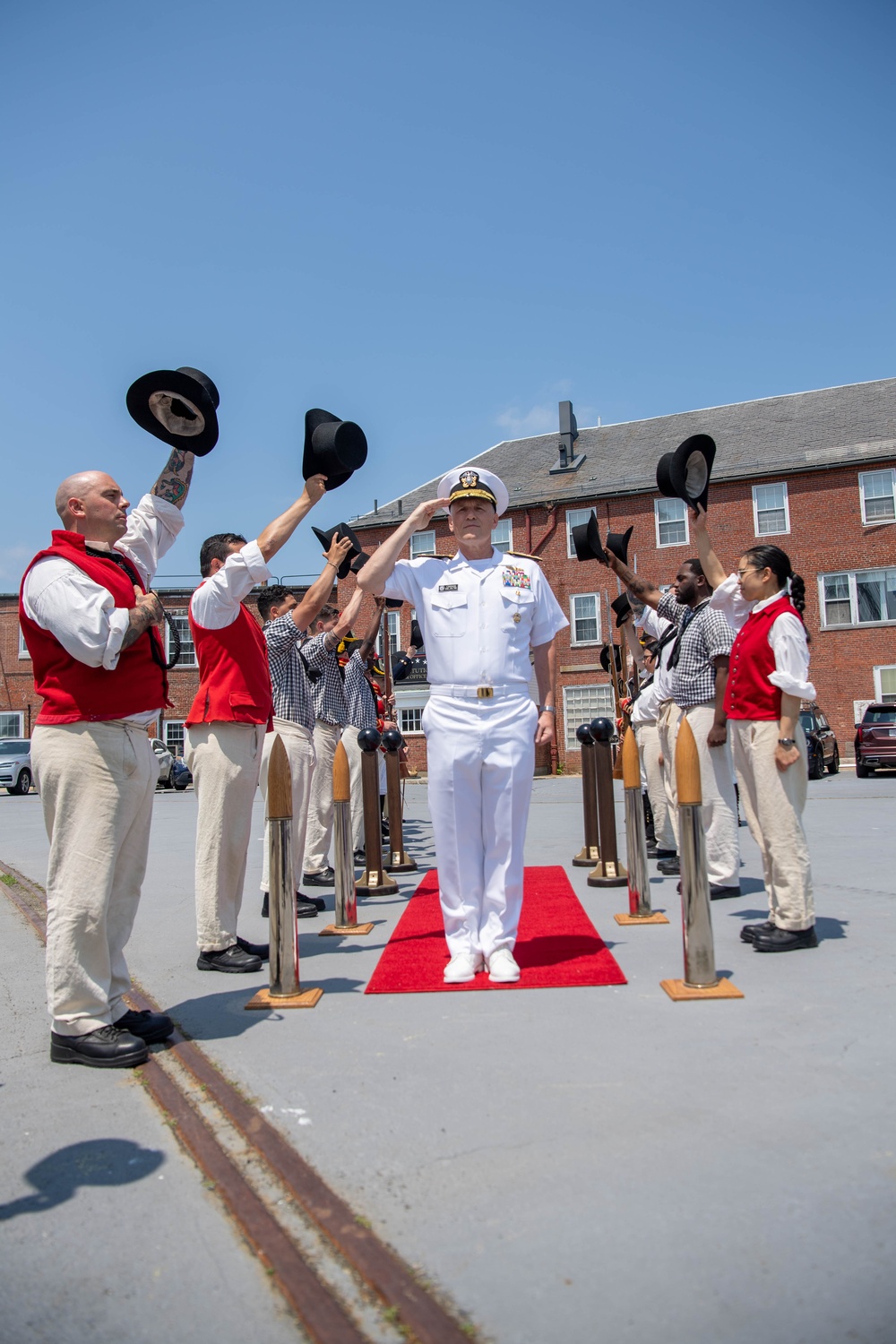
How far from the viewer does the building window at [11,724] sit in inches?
1612

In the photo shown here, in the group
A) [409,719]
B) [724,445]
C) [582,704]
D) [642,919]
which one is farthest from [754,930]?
[409,719]

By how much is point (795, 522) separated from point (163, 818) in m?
24.8

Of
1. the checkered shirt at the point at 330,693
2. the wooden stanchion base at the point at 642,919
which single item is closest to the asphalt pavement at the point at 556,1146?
the wooden stanchion base at the point at 642,919

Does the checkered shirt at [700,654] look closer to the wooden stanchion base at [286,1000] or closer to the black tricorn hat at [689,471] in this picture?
the black tricorn hat at [689,471]

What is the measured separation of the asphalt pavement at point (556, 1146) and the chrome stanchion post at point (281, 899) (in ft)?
0.48

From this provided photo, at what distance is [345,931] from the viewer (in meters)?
5.88

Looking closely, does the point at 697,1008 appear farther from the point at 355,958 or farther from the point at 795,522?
the point at 795,522

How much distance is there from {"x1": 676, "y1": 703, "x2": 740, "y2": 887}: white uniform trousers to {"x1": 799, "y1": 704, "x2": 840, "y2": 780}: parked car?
1577 centimetres

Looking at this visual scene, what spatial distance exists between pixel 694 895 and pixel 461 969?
114 centimetres

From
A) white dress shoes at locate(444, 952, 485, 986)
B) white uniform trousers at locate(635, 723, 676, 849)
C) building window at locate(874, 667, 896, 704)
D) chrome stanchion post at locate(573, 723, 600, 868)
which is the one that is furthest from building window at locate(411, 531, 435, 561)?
white dress shoes at locate(444, 952, 485, 986)

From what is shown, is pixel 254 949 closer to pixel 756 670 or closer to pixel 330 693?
pixel 756 670

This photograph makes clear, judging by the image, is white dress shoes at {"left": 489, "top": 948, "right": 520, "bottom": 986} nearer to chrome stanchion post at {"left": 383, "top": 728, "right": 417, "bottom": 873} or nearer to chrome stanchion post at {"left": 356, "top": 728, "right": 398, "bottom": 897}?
chrome stanchion post at {"left": 356, "top": 728, "right": 398, "bottom": 897}

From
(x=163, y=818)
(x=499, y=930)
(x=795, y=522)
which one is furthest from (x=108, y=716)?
(x=795, y=522)

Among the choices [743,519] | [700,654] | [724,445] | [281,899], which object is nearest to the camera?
[281,899]
